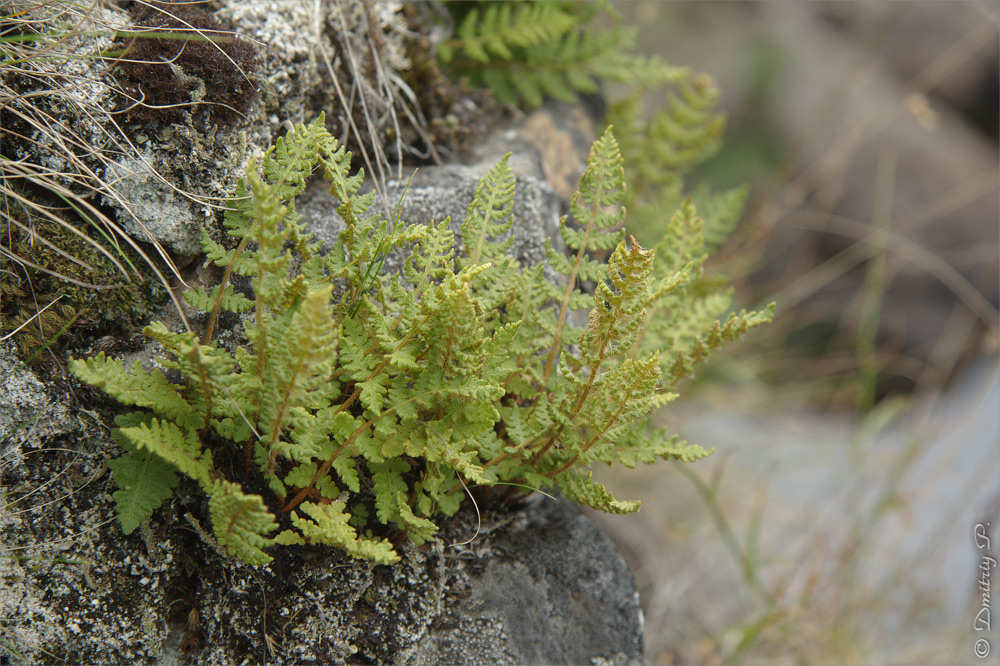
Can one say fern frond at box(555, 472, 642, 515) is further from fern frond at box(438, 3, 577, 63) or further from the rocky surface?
fern frond at box(438, 3, 577, 63)

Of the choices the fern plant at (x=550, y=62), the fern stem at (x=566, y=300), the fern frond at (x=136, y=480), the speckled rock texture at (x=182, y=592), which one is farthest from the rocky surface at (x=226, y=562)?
the fern plant at (x=550, y=62)

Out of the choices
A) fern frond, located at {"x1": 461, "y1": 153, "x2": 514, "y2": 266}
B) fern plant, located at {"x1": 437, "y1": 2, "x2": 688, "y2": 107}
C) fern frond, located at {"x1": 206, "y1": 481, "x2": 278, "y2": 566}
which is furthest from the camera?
fern plant, located at {"x1": 437, "y1": 2, "x2": 688, "y2": 107}

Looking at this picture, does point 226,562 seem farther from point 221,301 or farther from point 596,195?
point 596,195

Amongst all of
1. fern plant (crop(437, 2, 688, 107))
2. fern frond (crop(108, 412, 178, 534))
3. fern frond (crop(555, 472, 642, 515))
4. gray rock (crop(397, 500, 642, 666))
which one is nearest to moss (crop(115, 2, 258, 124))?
fern frond (crop(108, 412, 178, 534))

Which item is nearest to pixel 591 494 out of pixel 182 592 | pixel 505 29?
pixel 182 592

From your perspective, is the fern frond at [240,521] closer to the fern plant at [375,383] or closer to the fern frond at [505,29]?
the fern plant at [375,383]

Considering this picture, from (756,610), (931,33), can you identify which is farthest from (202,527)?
(931,33)
